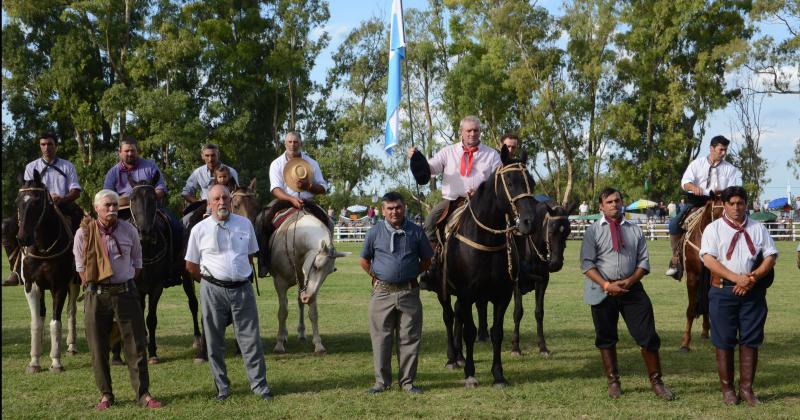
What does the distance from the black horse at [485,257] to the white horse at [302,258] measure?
213 centimetres

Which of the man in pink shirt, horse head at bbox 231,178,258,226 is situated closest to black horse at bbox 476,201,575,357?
the man in pink shirt

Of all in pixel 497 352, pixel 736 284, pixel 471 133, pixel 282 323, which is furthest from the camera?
pixel 282 323

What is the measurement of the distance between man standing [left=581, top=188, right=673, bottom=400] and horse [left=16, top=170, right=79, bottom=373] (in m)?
6.12

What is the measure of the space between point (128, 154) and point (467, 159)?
4419 mm

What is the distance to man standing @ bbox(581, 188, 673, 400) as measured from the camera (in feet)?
26.0

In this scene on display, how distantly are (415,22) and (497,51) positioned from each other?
199 inches

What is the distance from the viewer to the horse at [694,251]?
10.7 m

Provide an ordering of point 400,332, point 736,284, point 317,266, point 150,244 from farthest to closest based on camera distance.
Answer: point 317,266 → point 150,244 → point 400,332 → point 736,284

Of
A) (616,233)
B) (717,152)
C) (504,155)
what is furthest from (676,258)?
(504,155)

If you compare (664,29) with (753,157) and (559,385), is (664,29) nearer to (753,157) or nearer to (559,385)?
(753,157)

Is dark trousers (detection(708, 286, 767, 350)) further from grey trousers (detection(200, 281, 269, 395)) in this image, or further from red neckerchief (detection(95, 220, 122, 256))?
red neckerchief (detection(95, 220, 122, 256))

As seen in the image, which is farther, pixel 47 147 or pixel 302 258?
pixel 302 258

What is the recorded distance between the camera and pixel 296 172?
11.3 m

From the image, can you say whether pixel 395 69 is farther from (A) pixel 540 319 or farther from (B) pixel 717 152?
(B) pixel 717 152
